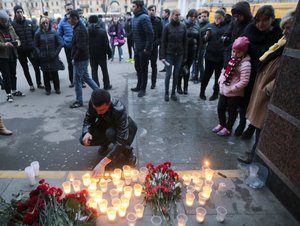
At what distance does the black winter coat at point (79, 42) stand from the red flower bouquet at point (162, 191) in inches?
130

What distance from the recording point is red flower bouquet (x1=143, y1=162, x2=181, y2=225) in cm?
236

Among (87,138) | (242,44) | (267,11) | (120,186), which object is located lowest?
(120,186)

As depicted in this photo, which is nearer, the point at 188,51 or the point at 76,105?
the point at 76,105

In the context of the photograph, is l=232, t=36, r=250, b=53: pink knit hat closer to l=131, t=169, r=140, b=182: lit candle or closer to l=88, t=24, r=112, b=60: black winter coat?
l=131, t=169, r=140, b=182: lit candle

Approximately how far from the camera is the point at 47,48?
593 centimetres

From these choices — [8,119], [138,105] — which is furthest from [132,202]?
[8,119]

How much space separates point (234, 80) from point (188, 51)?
2585mm

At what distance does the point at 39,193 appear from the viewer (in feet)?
7.52

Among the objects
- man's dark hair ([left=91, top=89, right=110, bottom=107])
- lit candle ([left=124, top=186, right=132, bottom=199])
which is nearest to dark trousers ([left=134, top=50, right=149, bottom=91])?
man's dark hair ([left=91, top=89, right=110, bottom=107])

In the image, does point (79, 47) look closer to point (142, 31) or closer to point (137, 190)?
point (142, 31)

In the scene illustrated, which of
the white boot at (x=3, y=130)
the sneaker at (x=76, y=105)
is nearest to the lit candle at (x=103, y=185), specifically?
the white boot at (x=3, y=130)

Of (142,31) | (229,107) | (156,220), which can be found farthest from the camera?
(142,31)

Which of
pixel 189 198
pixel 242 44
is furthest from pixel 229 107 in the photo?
pixel 189 198

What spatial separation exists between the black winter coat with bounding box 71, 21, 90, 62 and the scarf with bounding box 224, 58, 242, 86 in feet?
9.76
